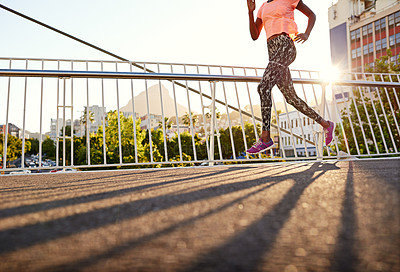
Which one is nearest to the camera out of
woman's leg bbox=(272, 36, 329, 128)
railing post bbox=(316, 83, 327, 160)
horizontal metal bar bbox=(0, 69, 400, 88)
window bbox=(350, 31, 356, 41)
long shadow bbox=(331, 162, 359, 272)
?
long shadow bbox=(331, 162, 359, 272)

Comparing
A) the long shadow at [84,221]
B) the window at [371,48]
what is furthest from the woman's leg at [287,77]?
the window at [371,48]

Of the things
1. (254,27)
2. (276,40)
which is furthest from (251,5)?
(276,40)

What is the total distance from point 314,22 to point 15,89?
12.8 ft

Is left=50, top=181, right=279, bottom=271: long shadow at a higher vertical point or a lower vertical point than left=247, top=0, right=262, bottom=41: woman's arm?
lower

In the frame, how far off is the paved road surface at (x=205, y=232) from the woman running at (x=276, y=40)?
2214 millimetres

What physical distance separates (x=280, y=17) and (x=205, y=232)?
10.4ft

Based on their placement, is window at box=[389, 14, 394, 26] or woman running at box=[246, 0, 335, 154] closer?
woman running at box=[246, 0, 335, 154]

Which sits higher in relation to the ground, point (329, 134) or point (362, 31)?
point (362, 31)

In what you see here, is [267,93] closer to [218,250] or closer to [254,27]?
[254,27]

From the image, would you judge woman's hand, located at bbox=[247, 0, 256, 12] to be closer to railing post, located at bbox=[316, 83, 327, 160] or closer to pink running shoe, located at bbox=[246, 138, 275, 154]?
pink running shoe, located at bbox=[246, 138, 275, 154]

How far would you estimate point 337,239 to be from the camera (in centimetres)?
85

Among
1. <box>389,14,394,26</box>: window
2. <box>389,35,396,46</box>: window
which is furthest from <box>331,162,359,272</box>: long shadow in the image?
<box>389,14,394,26</box>: window

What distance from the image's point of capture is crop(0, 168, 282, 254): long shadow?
900mm

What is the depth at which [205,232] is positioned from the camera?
94cm
